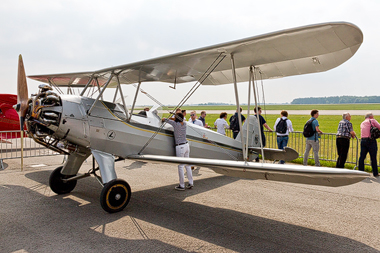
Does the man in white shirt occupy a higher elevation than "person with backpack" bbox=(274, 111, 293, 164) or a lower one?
higher

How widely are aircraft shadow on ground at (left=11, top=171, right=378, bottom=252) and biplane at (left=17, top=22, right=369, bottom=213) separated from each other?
48cm

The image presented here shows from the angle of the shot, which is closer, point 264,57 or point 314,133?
point 264,57

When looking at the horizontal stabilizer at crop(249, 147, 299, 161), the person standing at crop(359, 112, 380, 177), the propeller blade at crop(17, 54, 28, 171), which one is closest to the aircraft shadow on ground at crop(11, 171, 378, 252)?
the propeller blade at crop(17, 54, 28, 171)

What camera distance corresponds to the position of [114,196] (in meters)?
4.98

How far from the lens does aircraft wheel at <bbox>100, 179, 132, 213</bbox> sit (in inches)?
190

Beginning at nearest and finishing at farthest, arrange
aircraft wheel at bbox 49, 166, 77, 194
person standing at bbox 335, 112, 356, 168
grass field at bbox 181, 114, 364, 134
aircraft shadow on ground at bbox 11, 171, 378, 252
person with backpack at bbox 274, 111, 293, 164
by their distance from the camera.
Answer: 1. aircraft shadow on ground at bbox 11, 171, 378, 252
2. aircraft wheel at bbox 49, 166, 77, 194
3. person standing at bbox 335, 112, 356, 168
4. person with backpack at bbox 274, 111, 293, 164
5. grass field at bbox 181, 114, 364, 134

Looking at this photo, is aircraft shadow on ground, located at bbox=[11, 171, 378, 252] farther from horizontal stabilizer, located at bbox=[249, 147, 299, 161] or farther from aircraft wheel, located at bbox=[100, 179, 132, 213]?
horizontal stabilizer, located at bbox=[249, 147, 299, 161]

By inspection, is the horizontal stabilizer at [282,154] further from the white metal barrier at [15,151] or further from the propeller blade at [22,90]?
the white metal barrier at [15,151]

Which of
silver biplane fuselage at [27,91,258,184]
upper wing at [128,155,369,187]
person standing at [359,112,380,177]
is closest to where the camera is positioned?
upper wing at [128,155,369,187]

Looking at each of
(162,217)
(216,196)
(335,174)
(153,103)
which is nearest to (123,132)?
(153,103)

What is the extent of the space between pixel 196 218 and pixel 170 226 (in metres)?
0.55

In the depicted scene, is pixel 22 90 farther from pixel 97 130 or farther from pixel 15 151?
pixel 15 151

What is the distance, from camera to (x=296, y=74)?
632cm

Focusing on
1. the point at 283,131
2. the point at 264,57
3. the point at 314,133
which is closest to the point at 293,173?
the point at 264,57
